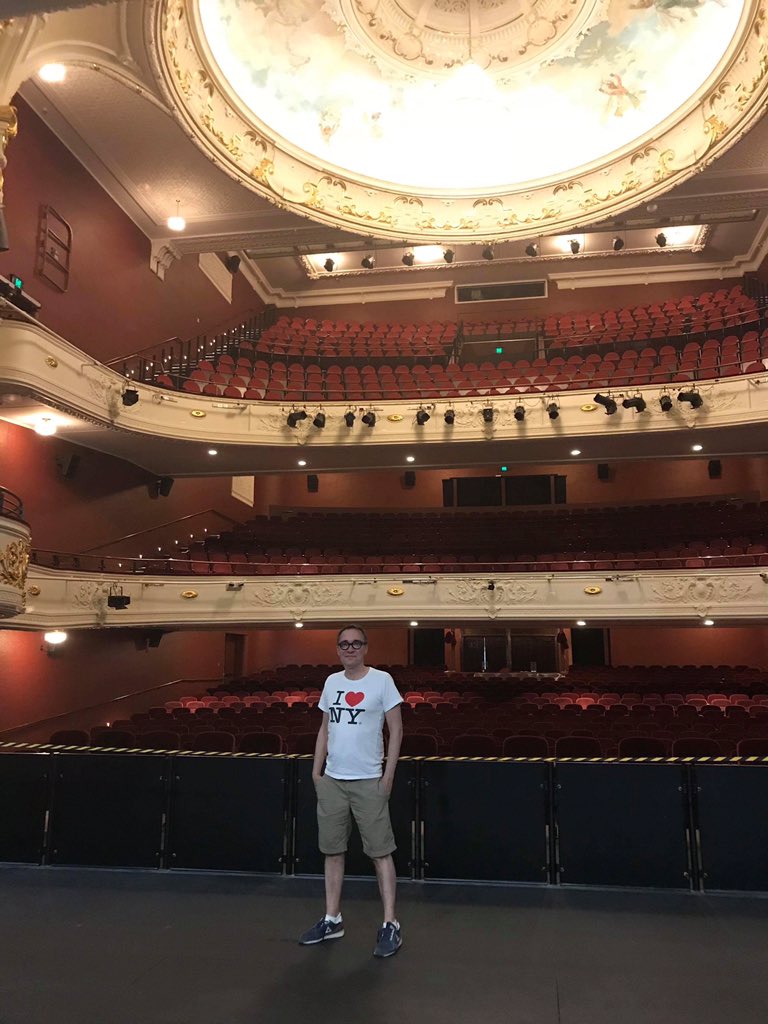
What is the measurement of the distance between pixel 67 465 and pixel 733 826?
10.7 meters

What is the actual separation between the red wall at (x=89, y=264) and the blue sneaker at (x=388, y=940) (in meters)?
9.89

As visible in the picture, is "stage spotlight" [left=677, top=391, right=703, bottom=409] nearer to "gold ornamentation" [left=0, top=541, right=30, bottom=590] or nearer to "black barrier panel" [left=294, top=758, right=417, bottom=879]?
"black barrier panel" [left=294, top=758, right=417, bottom=879]

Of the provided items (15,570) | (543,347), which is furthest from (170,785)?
(543,347)

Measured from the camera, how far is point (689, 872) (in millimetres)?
3947

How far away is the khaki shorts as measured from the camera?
3244mm

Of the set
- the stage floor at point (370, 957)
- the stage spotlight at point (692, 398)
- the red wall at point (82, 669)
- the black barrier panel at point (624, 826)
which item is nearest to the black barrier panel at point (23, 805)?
the stage floor at point (370, 957)

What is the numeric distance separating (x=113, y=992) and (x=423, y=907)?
1.64 metres

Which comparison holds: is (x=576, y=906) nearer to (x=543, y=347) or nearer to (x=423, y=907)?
(x=423, y=907)

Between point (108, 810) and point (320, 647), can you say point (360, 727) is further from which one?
point (320, 647)

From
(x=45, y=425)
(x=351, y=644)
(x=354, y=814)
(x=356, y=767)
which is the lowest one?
(x=354, y=814)

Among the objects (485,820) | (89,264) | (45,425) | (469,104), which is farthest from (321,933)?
(469,104)

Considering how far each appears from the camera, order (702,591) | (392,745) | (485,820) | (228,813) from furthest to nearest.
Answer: (702,591) → (228,813) → (485,820) → (392,745)

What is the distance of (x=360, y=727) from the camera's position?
3.33m

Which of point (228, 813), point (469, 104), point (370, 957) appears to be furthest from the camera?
point (469, 104)
